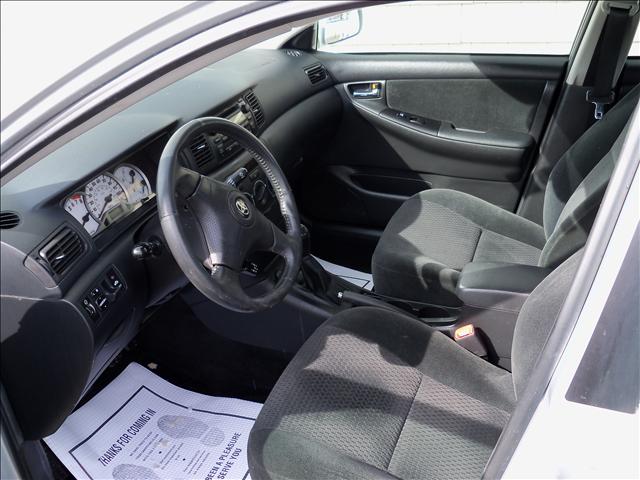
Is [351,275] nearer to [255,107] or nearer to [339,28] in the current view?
[255,107]

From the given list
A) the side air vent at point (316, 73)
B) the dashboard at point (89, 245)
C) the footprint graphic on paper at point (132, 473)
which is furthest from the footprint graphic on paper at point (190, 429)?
the side air vent at point (316, 73)

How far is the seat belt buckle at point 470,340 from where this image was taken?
1.68 metres

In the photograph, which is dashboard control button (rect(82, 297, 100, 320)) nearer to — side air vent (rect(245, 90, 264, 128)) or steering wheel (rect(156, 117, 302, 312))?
steering wheel (rect(156, 117, 302, 312))

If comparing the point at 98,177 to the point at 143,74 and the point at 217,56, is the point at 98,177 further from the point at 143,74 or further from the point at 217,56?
the point at 143,74

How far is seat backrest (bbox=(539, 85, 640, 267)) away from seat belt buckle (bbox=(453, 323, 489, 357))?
24 cm

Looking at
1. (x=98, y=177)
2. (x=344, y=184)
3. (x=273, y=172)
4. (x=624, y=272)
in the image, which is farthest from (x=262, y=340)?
(x=624, y=272)

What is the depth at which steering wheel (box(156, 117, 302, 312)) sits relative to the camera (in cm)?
125

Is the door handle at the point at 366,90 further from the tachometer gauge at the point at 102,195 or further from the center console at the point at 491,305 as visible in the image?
the tachometer gauge at the point at 102,195

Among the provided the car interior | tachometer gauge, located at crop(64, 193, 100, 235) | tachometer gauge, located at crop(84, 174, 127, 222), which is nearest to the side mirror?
the car interior

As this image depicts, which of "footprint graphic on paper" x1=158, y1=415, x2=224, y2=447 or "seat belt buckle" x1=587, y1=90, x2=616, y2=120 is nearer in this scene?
"footprint graphic on paper" x1=158, y1=415, x2=224, y2=447

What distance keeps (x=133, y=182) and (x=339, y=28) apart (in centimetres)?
149

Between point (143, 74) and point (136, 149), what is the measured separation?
718mm

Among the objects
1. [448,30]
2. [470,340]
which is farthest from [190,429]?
[448,30]

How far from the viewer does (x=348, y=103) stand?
271 centimetres
